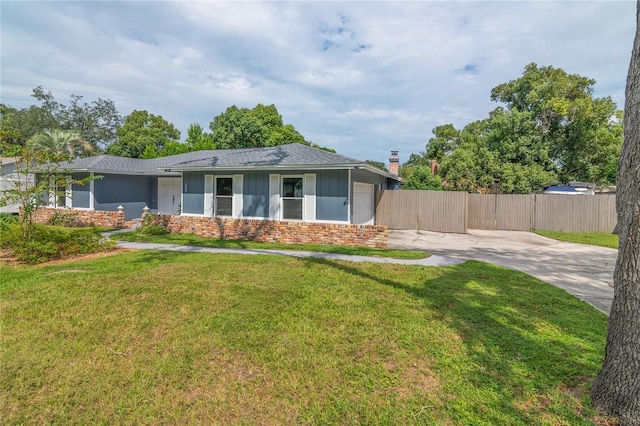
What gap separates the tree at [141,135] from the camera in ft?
127

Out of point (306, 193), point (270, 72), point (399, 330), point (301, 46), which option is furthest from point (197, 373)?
point (270, 72)

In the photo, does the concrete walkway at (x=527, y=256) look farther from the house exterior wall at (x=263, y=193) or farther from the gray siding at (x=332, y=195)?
the house exterior wall at (x=263, y=193)

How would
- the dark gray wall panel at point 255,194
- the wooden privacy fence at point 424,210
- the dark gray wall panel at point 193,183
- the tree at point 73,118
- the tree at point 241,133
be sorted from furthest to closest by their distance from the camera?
the tree at point 73,118 → the tree at point 241,133 → the wooden privacy fence at point 424,210 → the dark gray wall panel at point 193,183 → the dark gray wall panel at point 255,194

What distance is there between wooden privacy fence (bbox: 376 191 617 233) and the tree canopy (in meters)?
5.37

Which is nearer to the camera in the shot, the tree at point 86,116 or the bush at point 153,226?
the bush at point 153,226

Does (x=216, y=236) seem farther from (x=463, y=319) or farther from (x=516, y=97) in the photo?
(x=516, y=97)

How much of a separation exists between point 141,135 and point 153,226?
32.7 metres

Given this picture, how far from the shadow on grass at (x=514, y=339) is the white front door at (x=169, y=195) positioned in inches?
553

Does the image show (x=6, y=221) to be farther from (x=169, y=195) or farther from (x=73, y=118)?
(x=73, y=118)

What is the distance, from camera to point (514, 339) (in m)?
3.83

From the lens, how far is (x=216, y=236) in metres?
12.1

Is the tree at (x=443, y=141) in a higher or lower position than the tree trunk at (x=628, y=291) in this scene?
higher

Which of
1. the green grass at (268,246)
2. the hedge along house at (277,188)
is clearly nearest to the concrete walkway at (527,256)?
the green grass at (268,246)

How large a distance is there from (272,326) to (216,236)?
863cm
